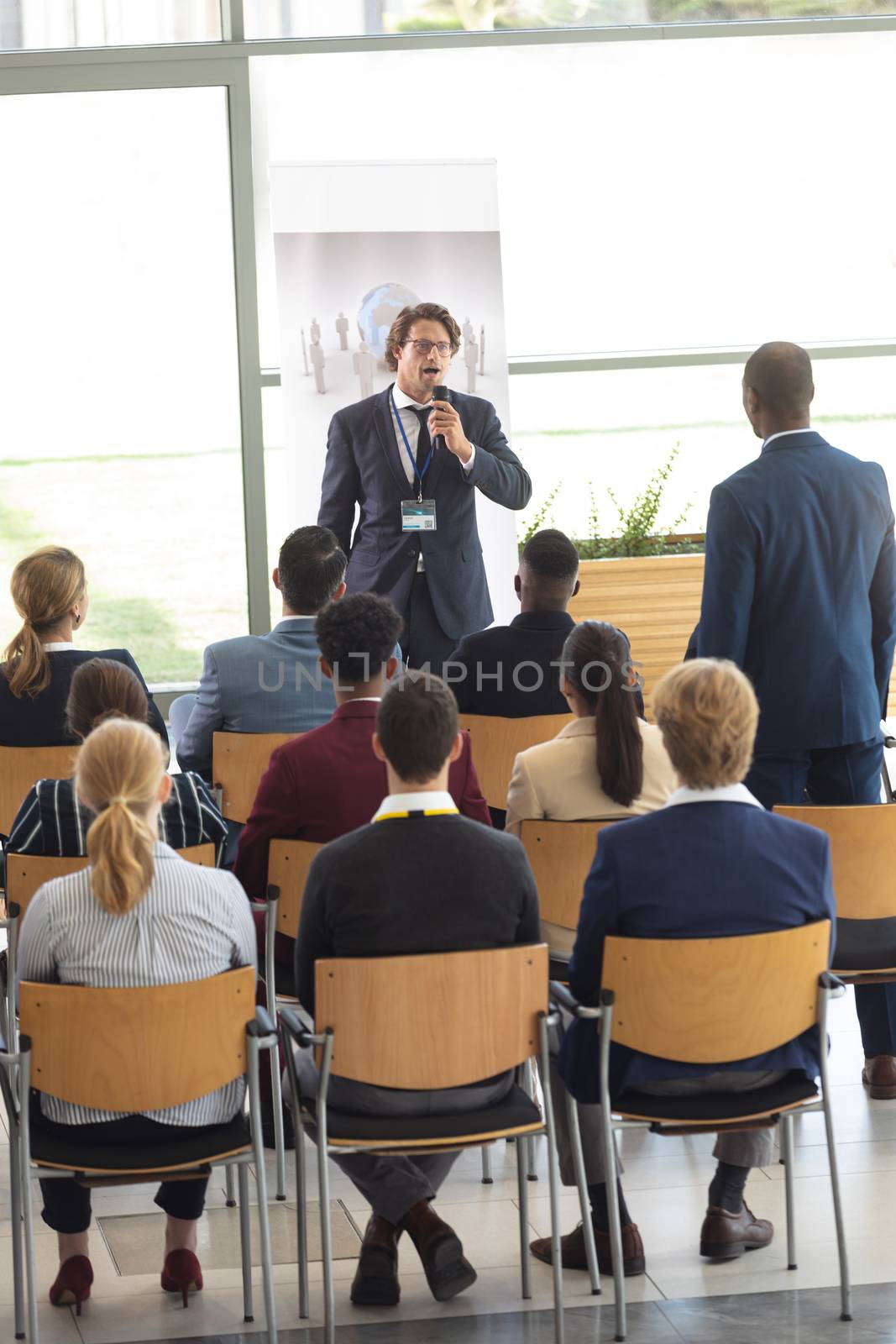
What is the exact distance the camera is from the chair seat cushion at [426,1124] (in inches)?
103

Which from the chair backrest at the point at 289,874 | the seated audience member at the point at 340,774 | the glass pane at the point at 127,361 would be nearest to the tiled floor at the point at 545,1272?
the chair backrest at the point at 289,874

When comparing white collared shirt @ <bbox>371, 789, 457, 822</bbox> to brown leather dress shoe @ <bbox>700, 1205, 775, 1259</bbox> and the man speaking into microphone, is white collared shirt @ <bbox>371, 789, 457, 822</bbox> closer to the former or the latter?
brown leather dress shoe @ <bbox>700, 1205, 775, 1259</bbox>

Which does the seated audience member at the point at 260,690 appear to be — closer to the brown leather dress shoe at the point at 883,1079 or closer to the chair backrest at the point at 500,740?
the chair backrest at the point at 500,740

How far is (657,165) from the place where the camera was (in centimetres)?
764

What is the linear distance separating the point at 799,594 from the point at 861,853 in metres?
0.70

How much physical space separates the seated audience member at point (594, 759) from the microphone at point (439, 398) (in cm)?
251

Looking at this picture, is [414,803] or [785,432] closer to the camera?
[414,803]

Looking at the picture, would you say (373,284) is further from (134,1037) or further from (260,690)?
(134,1037)

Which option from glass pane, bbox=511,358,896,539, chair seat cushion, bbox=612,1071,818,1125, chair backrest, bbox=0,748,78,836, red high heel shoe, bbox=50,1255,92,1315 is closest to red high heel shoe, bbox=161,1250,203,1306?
red high heel shoe, bbox=50,1255,92,1315

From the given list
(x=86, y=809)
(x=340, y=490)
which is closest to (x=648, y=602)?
(x=340, y=490)

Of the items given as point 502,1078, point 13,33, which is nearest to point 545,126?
point 13,33

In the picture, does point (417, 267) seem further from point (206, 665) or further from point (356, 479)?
point (206, 665)

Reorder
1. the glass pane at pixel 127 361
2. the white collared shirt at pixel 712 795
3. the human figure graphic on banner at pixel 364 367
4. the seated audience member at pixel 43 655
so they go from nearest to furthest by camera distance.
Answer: the white collared shirt at pixel 712 795 < the seated audience member at pixel 43 655 < the human figure graphic on banner at pixel 364 367 < the glass pane at pixel 127 361

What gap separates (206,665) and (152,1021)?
5.62ft
